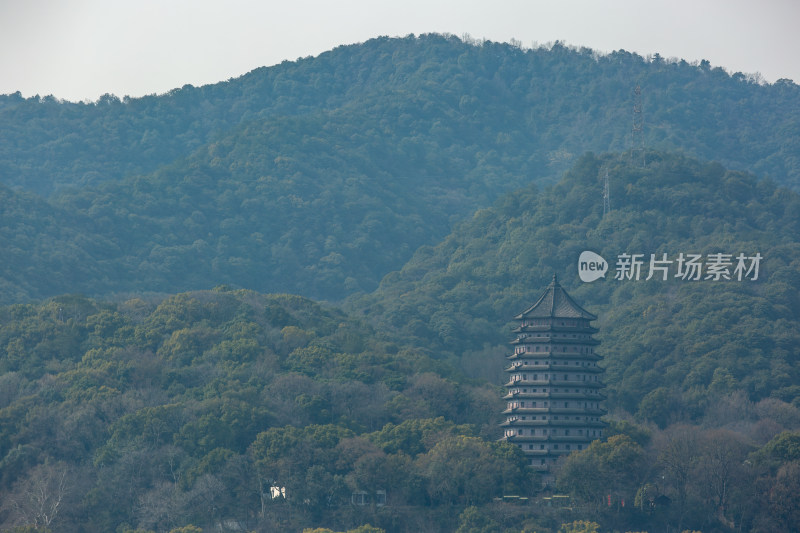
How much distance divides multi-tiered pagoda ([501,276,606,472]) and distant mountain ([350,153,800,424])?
16696 mm

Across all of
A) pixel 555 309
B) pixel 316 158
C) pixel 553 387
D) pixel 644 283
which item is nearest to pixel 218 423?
pixel 553 387

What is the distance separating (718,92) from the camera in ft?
626

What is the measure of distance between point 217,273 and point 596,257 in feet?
122

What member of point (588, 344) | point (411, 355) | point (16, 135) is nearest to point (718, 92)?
point (16, 135)

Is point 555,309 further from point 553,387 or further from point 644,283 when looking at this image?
point 644,283

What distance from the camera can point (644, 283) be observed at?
119m

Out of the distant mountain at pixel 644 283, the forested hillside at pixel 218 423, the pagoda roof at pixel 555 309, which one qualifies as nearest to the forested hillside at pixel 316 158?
the distant mountain at pixel 644 283

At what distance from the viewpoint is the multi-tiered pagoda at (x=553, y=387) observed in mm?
80562

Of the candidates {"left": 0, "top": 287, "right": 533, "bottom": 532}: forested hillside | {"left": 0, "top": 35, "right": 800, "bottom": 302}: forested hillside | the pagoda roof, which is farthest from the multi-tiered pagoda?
{"left": 0, "top": 35, "right": 800, "bottom": 302}: forested hillside

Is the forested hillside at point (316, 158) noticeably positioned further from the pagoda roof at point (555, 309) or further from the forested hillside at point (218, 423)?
the pagoda roof at point (555, 309)

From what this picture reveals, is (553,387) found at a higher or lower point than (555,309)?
lower

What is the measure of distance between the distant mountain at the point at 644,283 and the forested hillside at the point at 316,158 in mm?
15268

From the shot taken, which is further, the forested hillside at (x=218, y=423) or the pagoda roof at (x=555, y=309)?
the pagoda roof at (x=555, y=309)

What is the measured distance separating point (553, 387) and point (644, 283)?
130ft
